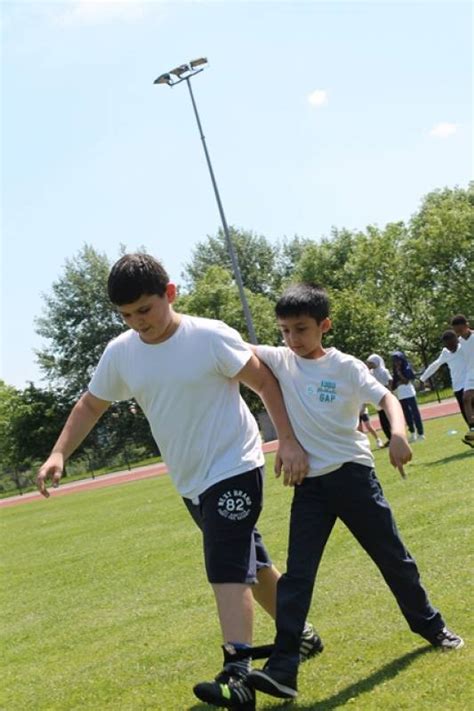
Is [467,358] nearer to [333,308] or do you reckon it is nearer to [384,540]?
[384,540]

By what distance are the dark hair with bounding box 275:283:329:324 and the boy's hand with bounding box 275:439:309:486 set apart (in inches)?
24.1

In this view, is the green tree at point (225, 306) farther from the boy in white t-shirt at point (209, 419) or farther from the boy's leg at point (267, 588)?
the boy in white t-shirt at point (209, 419)

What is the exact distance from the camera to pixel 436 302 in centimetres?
5875

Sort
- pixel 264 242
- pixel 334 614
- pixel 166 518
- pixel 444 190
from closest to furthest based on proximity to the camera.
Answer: pixel 334 614 → pixel 166 518 → pixel 444 190 → pixel 264 242

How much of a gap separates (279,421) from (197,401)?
409 millimetres

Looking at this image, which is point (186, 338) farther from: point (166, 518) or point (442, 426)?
point (442, 426)

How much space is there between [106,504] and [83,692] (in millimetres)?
15805

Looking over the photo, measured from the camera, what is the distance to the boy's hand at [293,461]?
4273 millimetres

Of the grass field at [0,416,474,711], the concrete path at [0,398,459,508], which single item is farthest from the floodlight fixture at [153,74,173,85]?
the grass field at [0,416,474,711]

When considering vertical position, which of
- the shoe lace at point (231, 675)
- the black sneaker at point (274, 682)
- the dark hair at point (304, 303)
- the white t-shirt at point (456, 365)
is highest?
the dark hair at point (304, 303)

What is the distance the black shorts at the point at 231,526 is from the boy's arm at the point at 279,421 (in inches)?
6.6

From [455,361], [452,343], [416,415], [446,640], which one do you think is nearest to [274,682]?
[446,640]

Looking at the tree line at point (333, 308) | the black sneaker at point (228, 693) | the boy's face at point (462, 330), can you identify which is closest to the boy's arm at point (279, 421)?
the black sneaker at point (228, 693)

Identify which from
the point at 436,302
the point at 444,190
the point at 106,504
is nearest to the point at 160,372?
the point at 106,504
